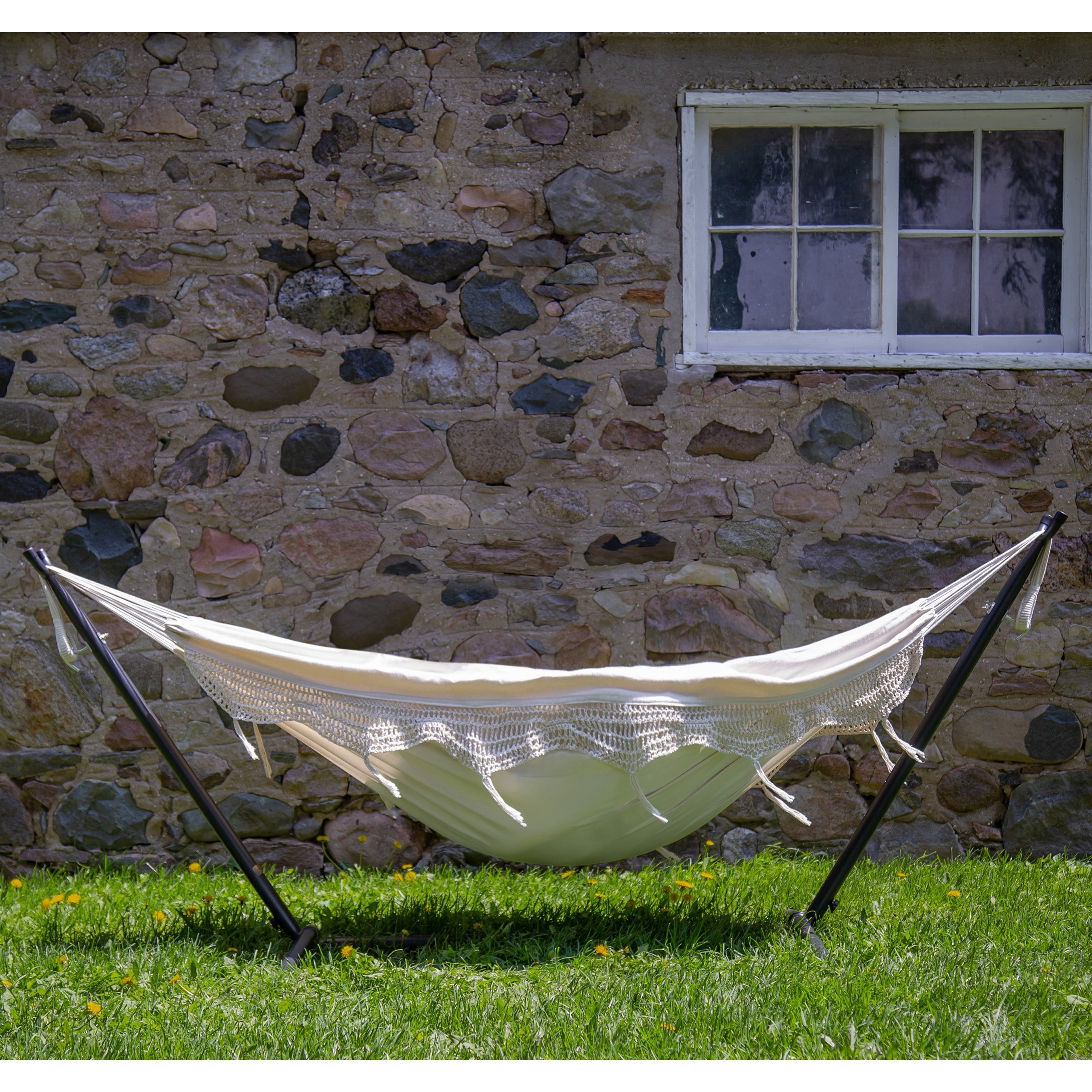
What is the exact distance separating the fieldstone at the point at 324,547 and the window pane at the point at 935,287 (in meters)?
1.73

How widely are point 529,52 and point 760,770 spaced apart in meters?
2.07

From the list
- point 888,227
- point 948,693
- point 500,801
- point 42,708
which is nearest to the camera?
point 500,801

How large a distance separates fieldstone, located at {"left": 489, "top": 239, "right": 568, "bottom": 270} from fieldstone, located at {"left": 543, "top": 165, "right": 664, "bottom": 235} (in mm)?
63

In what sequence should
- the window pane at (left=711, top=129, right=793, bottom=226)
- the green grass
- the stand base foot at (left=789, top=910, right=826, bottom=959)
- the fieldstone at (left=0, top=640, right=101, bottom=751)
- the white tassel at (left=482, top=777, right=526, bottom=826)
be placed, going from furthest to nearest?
the window pane at (left=711, top=129, right=793, bottom=226), the fieldstone at (left=0, top=640, right=101, bottom=751), the stand base foot at (left=789, top=910, right=826, bottom=959), the white tassel at (left=482, top=777, right=526, bottom=826), the green grass

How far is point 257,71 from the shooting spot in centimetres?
289

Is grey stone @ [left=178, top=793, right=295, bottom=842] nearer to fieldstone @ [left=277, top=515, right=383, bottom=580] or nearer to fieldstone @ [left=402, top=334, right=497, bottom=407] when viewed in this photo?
fieldstone @ [left=277, top=515, right=383, bottom=580]

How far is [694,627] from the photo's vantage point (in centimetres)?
290

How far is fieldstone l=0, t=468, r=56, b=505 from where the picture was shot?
2.87 m

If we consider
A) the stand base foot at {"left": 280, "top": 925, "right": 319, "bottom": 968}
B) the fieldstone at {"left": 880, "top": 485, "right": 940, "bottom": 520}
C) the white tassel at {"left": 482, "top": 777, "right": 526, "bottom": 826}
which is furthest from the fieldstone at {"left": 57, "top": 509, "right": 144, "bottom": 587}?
the fieldstone at {"left": 880, "top": 485, "right": 940, "bottom": 520}

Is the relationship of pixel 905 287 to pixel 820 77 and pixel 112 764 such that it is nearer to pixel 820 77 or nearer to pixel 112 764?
pixel 820 77

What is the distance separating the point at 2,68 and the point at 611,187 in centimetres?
173

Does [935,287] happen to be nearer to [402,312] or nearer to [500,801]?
[402,312]

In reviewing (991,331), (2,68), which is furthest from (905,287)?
(2,68)

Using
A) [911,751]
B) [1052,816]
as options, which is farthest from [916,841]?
[911,751]
